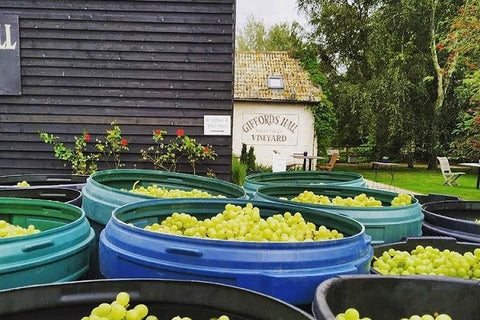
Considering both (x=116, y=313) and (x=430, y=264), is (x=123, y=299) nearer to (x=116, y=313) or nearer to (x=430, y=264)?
(x=116, y=313)

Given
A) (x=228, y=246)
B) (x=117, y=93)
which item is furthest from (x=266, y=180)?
(x=117, y=93)

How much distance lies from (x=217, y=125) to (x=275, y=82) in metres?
11.4

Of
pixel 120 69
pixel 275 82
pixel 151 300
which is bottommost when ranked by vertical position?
pixel 151 300

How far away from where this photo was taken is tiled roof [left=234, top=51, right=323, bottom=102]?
17.4 metres

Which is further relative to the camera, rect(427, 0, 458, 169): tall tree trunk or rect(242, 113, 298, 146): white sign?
rect(427, 0, 458, 169): tall tree trunk

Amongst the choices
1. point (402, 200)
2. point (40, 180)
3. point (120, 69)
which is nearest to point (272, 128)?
point (120, 69)

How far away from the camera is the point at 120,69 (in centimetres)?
717

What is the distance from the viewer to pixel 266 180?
14.5 feet

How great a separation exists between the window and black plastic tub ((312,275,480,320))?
16.5 meters

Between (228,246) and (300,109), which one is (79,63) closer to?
(228,246)

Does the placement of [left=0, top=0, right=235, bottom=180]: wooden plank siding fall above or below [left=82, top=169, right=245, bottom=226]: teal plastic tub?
above

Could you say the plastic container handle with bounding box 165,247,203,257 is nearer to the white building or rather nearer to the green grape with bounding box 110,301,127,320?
the green grape with bounding box 110,301,127,320

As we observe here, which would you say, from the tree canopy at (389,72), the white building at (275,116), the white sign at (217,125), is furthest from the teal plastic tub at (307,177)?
the tree canopy at (389,72)

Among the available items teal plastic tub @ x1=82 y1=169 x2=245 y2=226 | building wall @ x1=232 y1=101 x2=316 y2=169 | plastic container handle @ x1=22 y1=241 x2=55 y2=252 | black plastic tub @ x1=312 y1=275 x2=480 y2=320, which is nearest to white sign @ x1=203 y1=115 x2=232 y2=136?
teal plastic tub @ x1=82 y1=169 x2=245 y2=226
